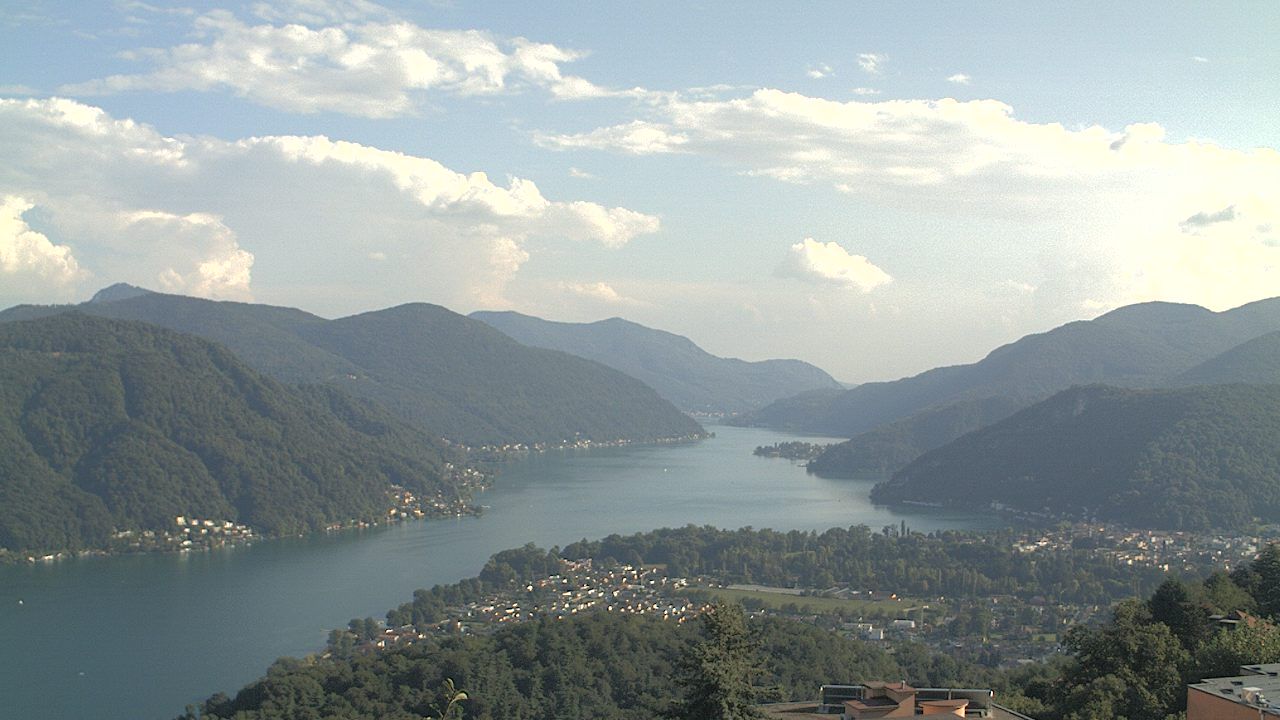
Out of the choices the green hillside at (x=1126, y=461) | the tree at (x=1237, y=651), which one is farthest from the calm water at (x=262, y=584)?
the tree at (x=1237, y=651)

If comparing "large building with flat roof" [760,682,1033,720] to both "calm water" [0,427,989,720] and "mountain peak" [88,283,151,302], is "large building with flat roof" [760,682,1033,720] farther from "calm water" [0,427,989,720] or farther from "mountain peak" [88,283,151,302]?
"mountain peak" [88,283,151,302]

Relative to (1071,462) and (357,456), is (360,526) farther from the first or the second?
(1071,462)

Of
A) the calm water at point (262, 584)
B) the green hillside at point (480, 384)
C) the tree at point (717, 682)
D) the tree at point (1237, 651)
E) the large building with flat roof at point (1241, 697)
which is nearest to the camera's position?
the tree at point (717, 682)

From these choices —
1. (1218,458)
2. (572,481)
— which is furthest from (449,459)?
(1218,458)

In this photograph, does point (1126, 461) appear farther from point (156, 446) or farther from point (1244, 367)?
point (156, 446)

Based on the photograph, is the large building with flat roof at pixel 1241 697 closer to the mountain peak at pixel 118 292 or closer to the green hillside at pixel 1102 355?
the green hillside at pixel 1102 355

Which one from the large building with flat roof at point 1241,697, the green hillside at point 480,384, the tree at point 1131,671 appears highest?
the green hillside at point 480,384

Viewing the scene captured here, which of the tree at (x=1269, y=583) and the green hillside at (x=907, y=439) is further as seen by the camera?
the green hillside at (x=907, y=439)

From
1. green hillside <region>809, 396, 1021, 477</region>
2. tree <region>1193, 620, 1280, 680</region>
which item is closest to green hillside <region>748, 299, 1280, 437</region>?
green hillside <region>809, 396, 1021, 477</region>
